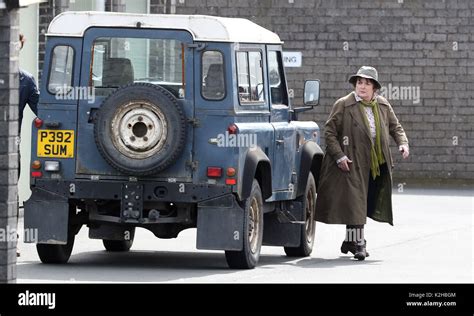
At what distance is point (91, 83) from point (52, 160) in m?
0.74

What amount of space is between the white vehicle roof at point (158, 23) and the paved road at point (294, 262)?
203cm

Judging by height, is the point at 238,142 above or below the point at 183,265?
above

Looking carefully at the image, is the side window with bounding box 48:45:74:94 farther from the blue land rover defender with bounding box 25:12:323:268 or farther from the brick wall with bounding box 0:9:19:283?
the brick wall with bounding box 0:9:19:283

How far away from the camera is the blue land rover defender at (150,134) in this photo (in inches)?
558

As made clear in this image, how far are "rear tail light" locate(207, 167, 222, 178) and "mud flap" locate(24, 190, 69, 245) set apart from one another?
4.16 feet

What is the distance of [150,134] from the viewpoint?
14.2 metres

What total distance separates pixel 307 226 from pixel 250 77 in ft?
7.10

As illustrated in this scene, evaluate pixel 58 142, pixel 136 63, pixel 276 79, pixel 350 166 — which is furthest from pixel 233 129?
pixel 350 166

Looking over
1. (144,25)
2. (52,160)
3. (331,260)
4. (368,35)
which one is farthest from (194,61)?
(368,35)

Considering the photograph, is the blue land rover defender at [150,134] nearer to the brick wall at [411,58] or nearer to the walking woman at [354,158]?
the walking woman at [354,158]

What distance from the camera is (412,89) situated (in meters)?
31.5

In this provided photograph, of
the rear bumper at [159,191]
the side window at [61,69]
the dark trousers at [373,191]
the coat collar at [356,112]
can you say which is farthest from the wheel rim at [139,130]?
the dark trousers at [373,191]

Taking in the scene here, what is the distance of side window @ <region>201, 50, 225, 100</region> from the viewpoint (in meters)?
14.4
